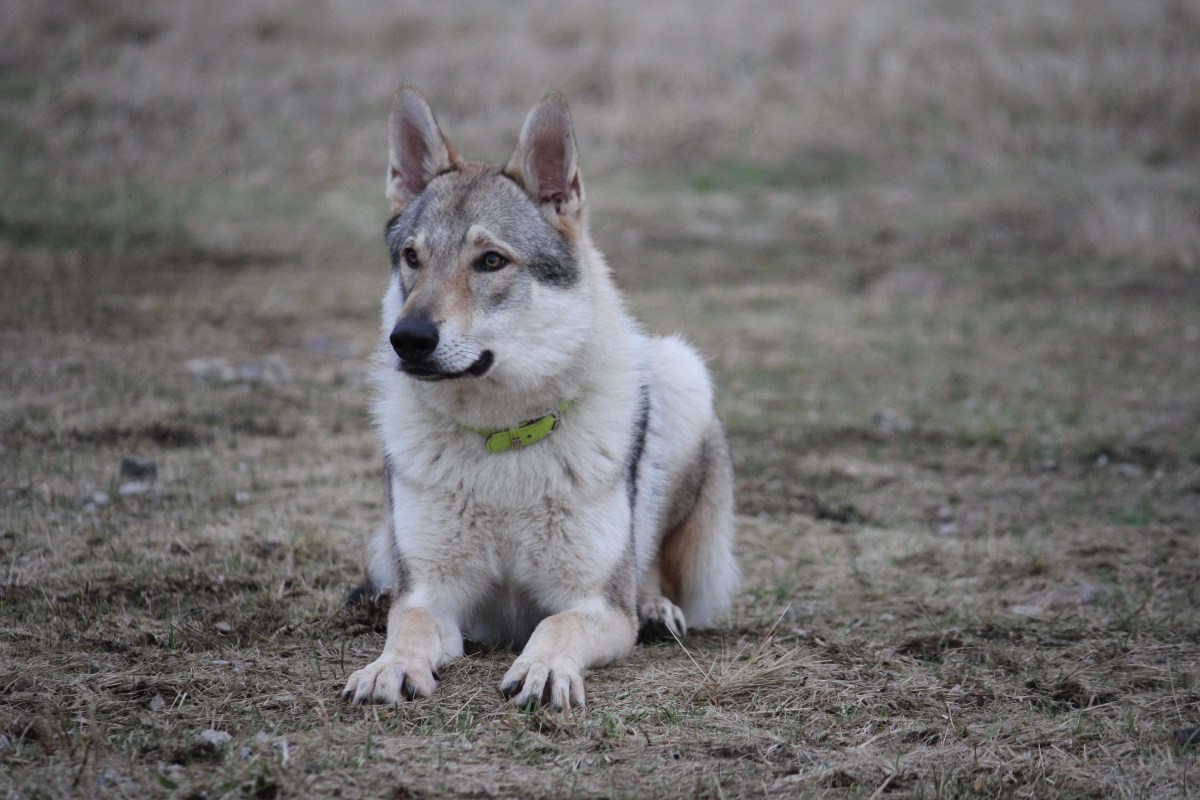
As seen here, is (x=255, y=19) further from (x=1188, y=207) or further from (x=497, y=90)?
(x=1188, y=207)

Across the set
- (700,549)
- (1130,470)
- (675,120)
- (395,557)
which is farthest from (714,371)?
(675,120)

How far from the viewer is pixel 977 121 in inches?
616

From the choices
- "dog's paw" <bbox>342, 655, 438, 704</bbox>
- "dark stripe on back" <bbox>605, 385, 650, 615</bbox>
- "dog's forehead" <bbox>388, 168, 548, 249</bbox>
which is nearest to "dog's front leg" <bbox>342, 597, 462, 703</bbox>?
"dog's paw" <bbox>342, 655, 438, 704</bbox>

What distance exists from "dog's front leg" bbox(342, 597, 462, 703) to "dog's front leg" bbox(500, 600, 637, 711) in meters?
0.27

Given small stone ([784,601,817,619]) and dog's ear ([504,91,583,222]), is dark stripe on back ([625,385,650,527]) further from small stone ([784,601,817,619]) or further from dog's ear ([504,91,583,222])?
small stone ([784,601,817,619])

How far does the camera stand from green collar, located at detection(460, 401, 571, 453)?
4.31 meters

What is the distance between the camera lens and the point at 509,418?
4320 mm

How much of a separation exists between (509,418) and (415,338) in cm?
58

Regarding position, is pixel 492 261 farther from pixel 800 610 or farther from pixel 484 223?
pixel 800 610

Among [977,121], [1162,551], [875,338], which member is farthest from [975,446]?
[977,121]

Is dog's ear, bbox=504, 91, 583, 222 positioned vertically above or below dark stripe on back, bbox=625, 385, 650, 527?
above

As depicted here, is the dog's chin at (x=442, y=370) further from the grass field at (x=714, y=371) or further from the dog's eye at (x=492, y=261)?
the grass field at (x=714, y=371)

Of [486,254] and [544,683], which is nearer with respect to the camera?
[544,683]

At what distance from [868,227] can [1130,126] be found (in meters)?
4.62
